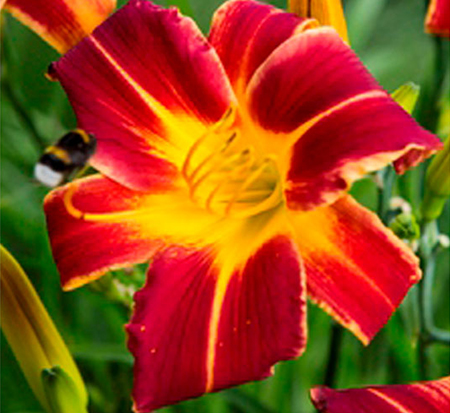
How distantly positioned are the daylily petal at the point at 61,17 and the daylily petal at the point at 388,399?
27cm

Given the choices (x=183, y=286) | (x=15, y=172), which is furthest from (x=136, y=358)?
(x=15, y=172)

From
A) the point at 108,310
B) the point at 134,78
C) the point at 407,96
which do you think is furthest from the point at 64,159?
the point at 108,310

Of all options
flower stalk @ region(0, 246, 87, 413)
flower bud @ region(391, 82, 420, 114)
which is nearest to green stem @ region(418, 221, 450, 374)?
flower bud @ region(391, 82, 420, 114)

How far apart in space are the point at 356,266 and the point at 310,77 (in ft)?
0.36

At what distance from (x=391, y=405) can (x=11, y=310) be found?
0.22m

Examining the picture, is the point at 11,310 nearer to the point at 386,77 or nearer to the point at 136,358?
the point at 136,358

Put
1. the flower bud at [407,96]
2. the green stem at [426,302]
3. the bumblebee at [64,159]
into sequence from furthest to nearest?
the green stem at [426,302] < the flower bud at [407,96] < the bumblebee at [64,159]

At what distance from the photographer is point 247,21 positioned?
0.53 m

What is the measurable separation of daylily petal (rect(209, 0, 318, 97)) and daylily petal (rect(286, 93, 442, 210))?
0.06 meters

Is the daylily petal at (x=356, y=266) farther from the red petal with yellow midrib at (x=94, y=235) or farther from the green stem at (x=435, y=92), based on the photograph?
the green stem at (x=435, y=92)

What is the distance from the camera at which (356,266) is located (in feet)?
1.63

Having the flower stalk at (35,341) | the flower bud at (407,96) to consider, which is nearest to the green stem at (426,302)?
the flower bud at (407,96)

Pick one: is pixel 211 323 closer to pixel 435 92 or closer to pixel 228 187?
pixel 228 187

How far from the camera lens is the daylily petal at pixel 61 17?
0.55 m
